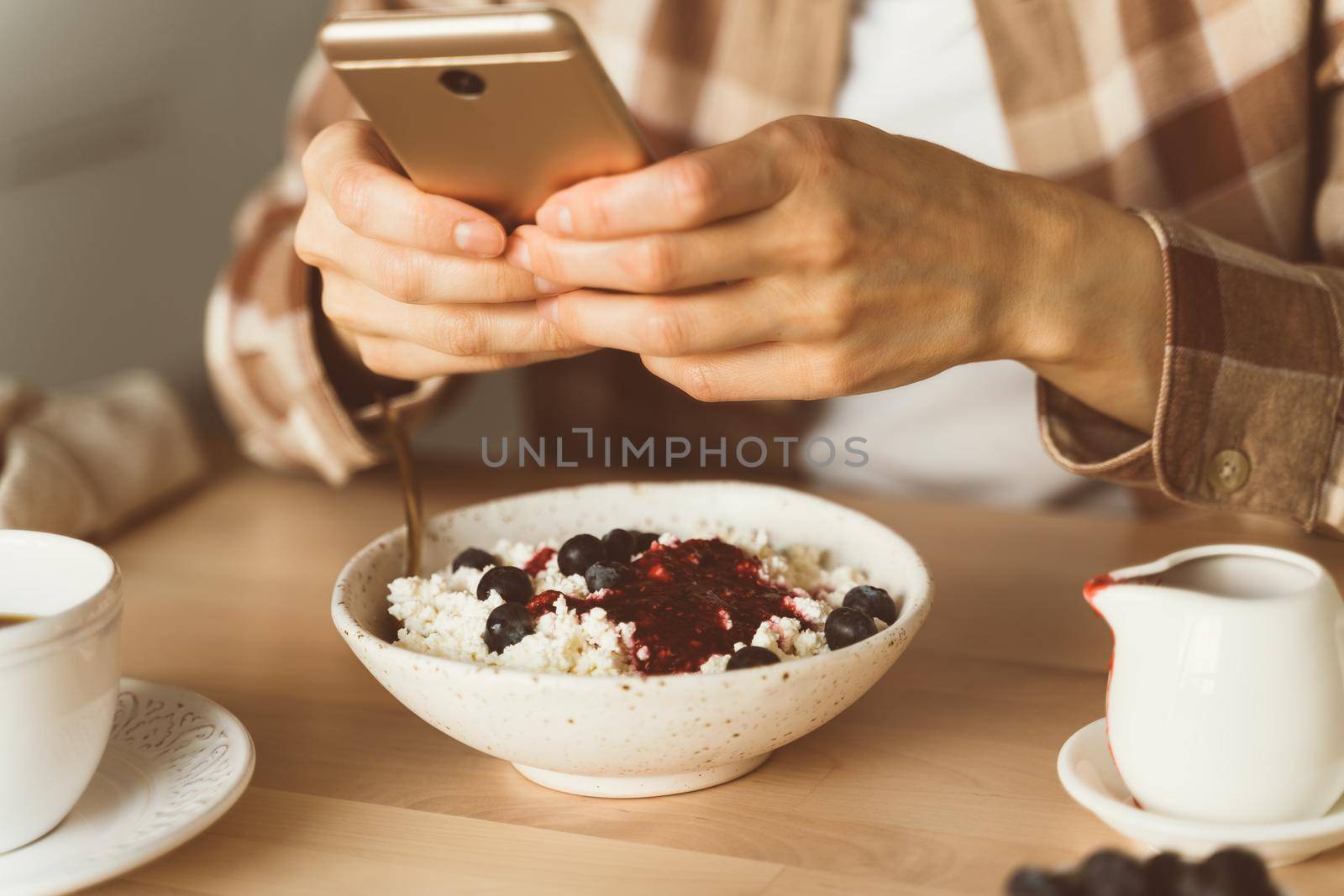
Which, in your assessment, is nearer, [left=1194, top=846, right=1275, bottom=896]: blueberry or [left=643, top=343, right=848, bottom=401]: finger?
[left=1194, top=846, right=1275, bottom=896]: blueberry

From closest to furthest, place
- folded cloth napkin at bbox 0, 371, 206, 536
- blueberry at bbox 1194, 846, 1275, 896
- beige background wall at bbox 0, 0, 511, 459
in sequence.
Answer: blueberry at bbox 1194, 846, 1275, 896 → folded cloth napkin at bbox 0, 371, 206, 536 → beige background wall at bbox 0, 0, 511, 459

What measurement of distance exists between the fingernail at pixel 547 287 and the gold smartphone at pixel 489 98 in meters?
0.05

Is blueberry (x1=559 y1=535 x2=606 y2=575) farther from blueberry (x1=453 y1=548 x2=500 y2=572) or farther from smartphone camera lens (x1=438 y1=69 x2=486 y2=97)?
smartphone camera lens (x1=438 y1=69 x2=486 y2=97)

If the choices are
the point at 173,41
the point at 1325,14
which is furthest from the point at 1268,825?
the point at 173,41

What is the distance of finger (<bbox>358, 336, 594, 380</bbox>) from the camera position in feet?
2.79

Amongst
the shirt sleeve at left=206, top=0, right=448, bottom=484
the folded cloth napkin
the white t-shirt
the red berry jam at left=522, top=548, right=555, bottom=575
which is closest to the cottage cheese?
the red berry jam at left=522, top=548, right=555, bottom=575

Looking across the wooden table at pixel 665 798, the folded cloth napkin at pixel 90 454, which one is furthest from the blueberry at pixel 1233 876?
the folded cloth napkin at pixel 90 454

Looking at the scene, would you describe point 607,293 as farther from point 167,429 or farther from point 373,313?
point 167,429

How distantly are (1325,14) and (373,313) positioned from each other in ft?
3.09

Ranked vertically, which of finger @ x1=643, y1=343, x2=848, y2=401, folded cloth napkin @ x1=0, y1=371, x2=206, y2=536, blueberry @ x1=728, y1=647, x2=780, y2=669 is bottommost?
folded cloth napkin @ x1=0, y1=371, x2=206, y2=536

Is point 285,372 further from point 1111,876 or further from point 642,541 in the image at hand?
point 1111,876

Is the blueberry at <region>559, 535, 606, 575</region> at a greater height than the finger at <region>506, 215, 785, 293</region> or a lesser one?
lesser

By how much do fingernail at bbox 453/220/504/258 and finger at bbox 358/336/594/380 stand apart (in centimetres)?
12

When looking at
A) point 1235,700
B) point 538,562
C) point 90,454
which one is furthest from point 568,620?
point 90,454
